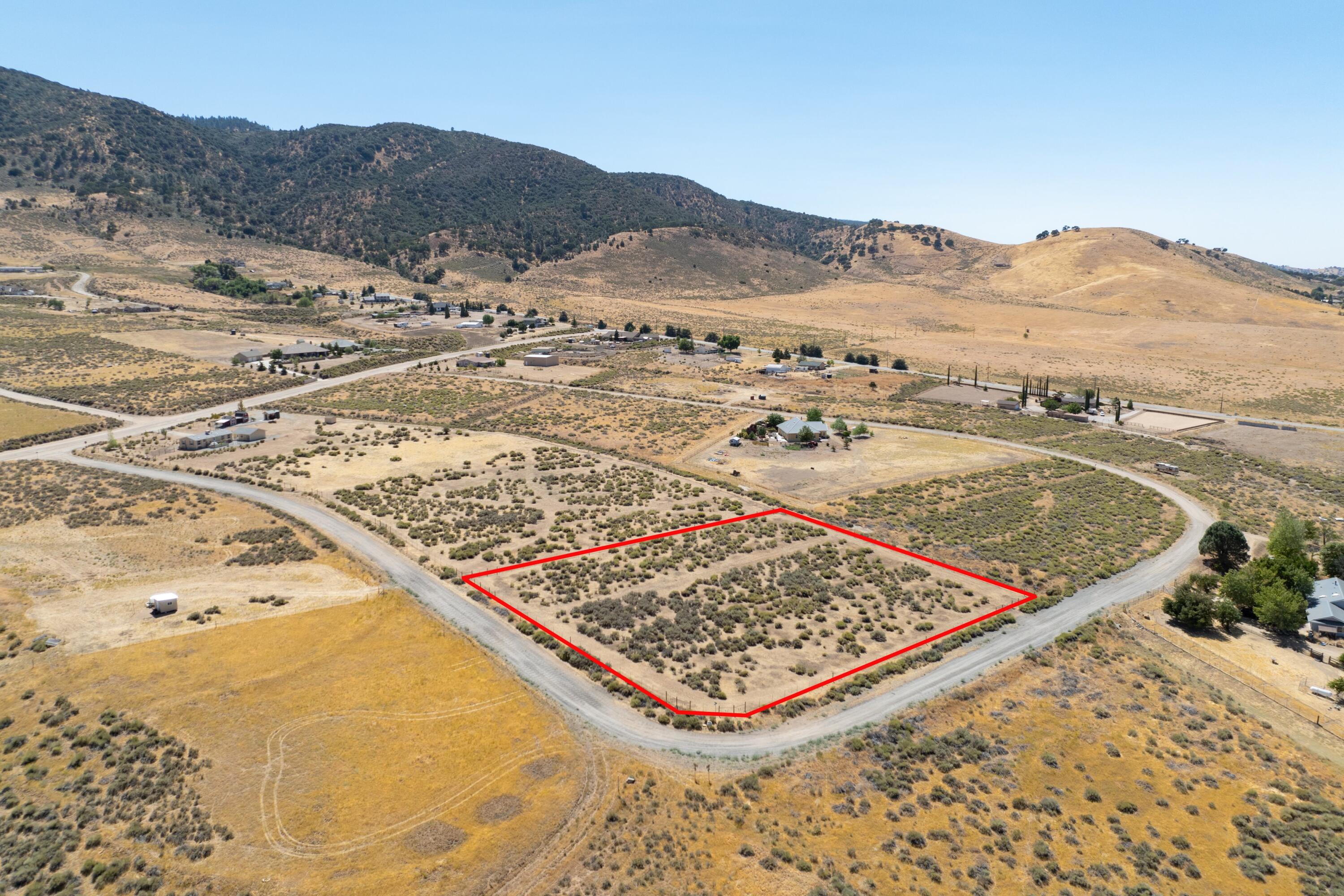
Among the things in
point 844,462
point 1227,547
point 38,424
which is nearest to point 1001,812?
point 1227,547

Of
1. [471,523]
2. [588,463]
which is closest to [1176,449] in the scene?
[588,463]

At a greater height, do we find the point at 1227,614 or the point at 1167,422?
the point at 1167,422

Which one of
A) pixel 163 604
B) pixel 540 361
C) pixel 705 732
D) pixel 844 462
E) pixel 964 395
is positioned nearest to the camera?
→ pixel 705 732

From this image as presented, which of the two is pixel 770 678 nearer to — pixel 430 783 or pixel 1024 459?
pixel 430 783

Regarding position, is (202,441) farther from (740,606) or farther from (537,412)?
(740,606)

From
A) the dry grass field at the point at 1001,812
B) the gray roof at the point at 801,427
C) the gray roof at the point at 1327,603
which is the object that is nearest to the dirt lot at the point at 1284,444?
the gray roof at the point at 1327,603

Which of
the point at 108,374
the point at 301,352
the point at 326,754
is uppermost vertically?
the point at 301,352

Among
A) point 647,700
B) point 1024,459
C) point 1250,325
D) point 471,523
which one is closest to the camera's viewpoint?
point 647,700

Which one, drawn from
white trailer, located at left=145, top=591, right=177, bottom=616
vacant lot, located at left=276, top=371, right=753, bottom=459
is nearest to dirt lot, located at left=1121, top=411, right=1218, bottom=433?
vacant lot, located at left=276, top=371, right=753, bottom=459
